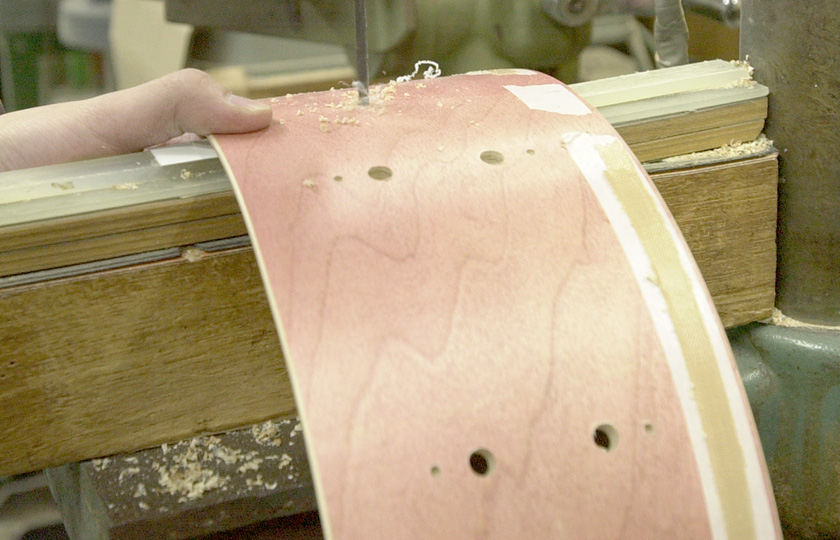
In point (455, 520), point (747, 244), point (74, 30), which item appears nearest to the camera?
point (455, 520)

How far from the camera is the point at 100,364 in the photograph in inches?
27.7

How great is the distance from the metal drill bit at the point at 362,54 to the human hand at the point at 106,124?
111mm

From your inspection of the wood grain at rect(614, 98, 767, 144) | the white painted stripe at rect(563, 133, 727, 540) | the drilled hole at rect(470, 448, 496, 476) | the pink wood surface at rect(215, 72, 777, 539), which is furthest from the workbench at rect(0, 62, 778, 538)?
the wood grain at rect(614, 98, 767, 144)

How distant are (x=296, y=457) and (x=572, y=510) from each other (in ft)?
0.96

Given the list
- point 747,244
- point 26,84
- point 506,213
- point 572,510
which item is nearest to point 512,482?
point 572,510

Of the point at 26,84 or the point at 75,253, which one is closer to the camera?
the point at 75,253

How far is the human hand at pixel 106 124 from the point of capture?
74cm

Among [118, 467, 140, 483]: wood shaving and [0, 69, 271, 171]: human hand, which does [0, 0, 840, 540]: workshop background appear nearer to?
[118, 467, 140, 483]: wood shaving

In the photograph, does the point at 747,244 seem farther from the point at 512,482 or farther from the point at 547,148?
the point at 512,482

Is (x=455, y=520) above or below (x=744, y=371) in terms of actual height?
above

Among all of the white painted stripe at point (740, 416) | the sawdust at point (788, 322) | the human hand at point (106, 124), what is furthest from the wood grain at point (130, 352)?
the sawdust at point (788, 322)

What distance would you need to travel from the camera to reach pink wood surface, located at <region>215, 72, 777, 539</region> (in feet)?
1.79

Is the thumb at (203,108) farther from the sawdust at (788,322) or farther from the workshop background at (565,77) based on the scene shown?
the sawdust at (788,322)

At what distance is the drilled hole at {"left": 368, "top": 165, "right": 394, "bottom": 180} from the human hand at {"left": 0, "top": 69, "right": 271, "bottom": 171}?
139 mm
